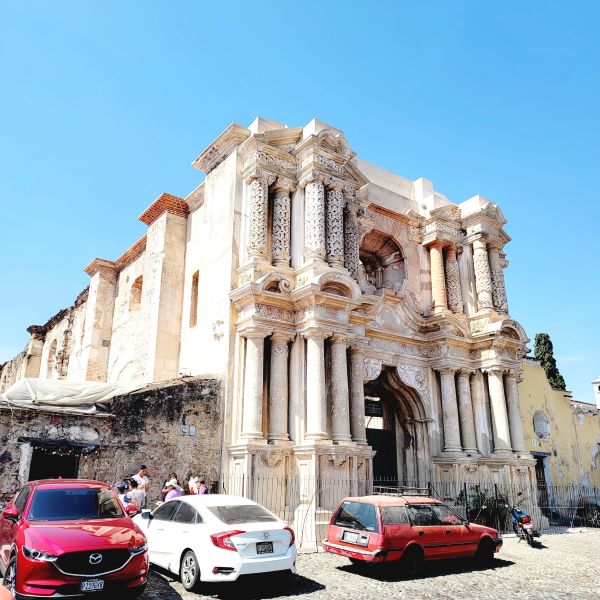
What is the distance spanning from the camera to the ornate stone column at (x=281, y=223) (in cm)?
1698

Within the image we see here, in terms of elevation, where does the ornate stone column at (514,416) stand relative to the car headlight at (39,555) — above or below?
above

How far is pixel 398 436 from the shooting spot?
19984mm

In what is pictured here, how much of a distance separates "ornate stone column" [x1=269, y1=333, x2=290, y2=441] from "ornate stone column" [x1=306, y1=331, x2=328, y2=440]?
2.21 feet

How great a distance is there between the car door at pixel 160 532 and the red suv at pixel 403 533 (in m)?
3.26

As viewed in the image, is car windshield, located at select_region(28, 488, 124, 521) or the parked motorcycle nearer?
car windshield, located at select_region(28, 488, 124, 521)

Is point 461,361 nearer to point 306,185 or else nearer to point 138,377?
point 306,185

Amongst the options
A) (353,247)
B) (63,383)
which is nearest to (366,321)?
(353,247)

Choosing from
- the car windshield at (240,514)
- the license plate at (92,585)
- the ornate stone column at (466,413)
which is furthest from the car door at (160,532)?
the ornate stone column at (466,413)

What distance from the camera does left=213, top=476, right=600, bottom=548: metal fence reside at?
13828 mm

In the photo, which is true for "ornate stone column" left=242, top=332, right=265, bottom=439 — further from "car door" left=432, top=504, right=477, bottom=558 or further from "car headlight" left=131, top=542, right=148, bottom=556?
"car headlight" left=131, top=542, right=148, bottom=556

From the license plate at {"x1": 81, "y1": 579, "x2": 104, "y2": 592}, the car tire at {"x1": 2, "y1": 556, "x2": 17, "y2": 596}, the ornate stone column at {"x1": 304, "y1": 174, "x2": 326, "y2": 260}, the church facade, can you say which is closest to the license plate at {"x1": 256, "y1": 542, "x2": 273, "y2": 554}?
the license plate at {"x1": 81, "y1": 579, "x2": 104, "y2": 592}

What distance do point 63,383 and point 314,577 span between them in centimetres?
810

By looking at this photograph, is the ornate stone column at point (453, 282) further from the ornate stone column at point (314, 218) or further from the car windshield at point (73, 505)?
the car windshield at point (73, 505)

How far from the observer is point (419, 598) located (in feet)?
27.9
